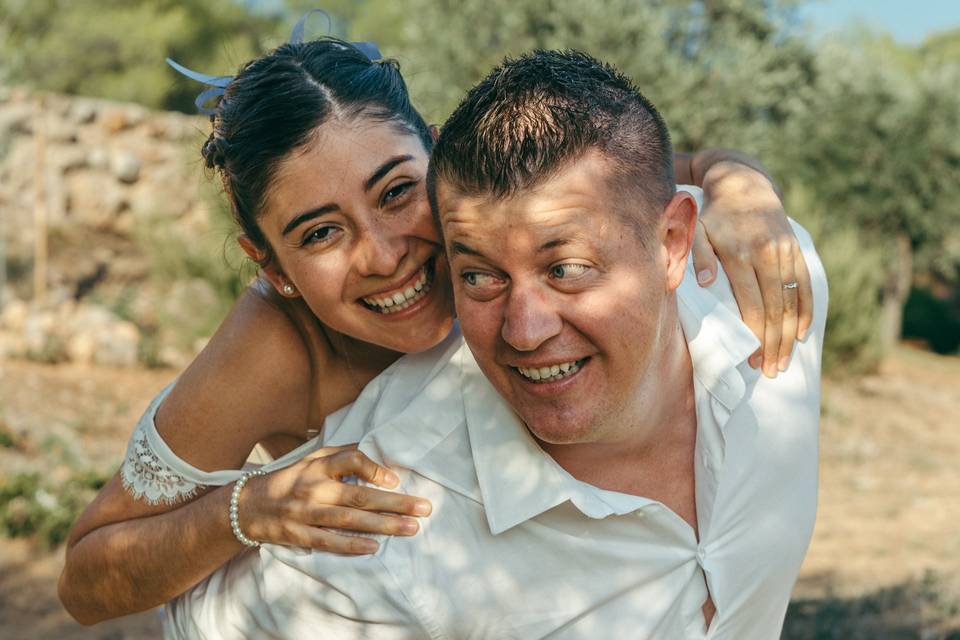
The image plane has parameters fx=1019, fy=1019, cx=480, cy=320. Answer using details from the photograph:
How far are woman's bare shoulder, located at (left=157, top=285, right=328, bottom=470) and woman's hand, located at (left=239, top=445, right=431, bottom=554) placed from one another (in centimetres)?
27

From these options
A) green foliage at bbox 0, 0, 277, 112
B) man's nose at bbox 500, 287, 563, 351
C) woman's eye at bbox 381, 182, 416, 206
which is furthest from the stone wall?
man's nose at bbox 500, 287, 563, 351

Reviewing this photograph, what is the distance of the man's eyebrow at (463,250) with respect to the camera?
6.57ft

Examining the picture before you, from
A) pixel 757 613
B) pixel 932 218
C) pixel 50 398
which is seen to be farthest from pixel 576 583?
pixel 932 218

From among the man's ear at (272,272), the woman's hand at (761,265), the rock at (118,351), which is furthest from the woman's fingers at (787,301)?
the rock at (118,351)

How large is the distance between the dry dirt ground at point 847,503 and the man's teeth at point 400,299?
270 cm

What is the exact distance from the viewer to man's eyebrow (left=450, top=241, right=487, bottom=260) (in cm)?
200

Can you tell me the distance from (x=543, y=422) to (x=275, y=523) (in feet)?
2.08

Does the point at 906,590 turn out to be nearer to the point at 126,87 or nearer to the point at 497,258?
the point at 497,258

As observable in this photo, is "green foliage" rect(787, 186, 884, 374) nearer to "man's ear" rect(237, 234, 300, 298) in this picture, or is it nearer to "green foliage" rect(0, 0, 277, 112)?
"man's ear" rect(237, 234, 300, 298)

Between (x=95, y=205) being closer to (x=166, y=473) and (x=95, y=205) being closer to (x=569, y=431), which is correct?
(x=166, y=473)

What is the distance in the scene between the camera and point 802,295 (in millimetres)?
2539

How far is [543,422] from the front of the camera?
82.7 inches

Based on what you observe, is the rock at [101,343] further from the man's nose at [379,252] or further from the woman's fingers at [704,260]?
the woman's fingers at [704,260]

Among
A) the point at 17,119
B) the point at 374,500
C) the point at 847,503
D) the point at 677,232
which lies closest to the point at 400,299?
the point at 374,500
